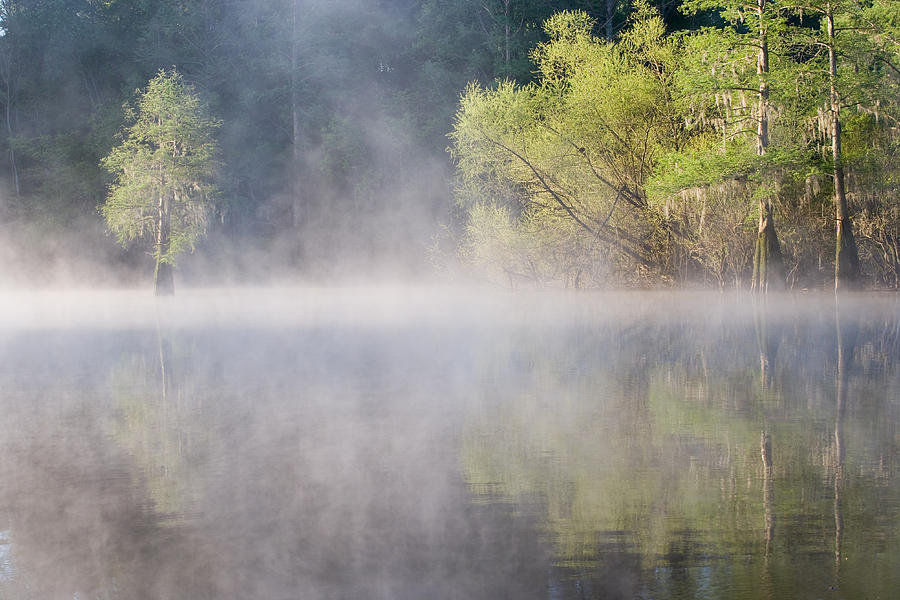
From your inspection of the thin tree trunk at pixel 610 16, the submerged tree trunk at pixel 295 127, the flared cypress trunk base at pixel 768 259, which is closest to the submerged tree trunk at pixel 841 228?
the flared cypress trunk base at pixel 768 259

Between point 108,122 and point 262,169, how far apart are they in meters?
8.64

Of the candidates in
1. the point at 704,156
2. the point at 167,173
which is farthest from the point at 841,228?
the point at 167,173

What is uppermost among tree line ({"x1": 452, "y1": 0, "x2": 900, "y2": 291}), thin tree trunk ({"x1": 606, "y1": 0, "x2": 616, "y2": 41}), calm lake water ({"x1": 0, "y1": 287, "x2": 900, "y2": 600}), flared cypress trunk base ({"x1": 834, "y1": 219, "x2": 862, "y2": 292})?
thin tree trunk ({"x1": 606, "y1": 0, "x2": 616, "y2": 41})

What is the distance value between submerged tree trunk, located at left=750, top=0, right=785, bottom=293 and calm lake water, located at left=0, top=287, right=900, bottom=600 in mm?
14436

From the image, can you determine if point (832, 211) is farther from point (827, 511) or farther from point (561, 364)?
point (827, 511)

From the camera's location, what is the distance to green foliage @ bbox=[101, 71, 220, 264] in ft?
130

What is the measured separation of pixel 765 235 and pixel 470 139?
10.7 meters

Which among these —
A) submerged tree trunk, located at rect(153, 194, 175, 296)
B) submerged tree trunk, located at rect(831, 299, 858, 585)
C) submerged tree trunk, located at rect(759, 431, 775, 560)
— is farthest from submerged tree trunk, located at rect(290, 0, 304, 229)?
submerged tree trunk, located at rect(759, 431, 775, 560)

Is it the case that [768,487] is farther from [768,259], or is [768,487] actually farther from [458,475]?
[768,259]

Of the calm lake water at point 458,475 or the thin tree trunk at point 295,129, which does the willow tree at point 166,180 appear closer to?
the thin tree trunk at point 295,129

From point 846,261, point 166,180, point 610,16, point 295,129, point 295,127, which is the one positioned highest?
point 610,16

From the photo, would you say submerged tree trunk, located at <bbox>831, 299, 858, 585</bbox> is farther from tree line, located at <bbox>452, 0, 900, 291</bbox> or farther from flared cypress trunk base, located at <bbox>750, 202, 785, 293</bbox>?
tree line, located at <bbox>452, 0, 900, 291</bbox>

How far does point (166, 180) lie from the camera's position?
4000 cm

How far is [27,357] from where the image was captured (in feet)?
46.7
